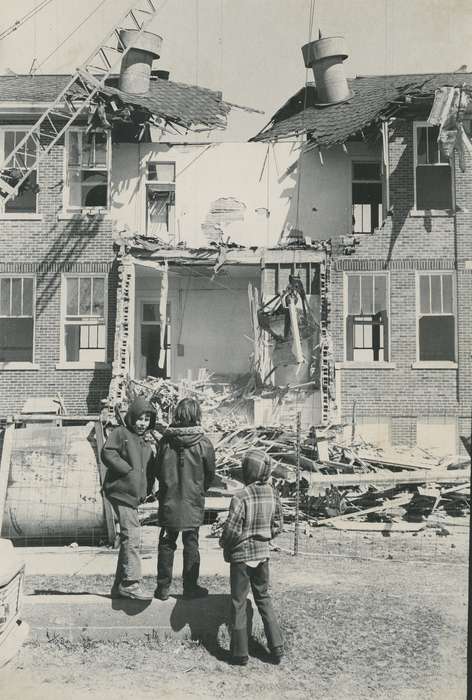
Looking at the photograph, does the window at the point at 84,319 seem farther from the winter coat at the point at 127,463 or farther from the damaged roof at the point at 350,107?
the winter coat at the point at 127,463

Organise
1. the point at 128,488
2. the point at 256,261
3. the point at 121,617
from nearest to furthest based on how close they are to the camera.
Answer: the point at 121,617 < the point at 128,488 < the point at 256,261

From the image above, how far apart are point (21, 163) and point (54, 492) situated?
1289 centimetres

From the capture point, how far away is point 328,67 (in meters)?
22.0

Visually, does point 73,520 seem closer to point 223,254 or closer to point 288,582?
point 288,582

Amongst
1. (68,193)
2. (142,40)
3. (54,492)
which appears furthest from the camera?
(142,40)

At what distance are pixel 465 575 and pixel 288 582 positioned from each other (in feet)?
6.77

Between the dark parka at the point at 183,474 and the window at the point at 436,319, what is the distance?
45.3 ft

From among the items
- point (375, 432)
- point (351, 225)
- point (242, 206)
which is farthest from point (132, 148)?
point (375, 432)

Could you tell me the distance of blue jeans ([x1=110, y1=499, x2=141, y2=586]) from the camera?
676 cm

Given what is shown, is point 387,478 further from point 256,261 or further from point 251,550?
point 256,261

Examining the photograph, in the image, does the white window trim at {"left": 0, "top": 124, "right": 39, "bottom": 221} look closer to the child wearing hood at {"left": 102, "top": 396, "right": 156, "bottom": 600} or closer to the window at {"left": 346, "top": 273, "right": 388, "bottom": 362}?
the window at {"left": 346, "top": 273, "right": 388, "bottom": 362}

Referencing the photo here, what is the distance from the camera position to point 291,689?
18.6 feet

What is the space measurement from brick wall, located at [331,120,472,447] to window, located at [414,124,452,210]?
20 cm

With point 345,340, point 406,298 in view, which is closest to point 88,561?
point 345,340
